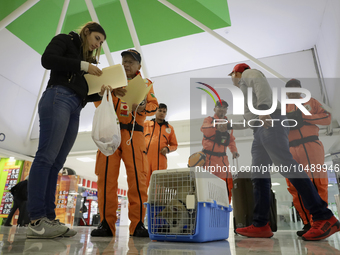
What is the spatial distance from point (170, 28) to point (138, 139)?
468cm

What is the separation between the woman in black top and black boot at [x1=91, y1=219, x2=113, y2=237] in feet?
0.73

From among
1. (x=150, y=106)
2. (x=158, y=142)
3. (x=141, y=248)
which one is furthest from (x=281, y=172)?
(x=158, y=142)

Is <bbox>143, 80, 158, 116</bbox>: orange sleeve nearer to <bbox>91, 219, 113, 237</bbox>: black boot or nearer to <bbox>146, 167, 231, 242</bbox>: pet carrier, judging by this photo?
<bbox>146, 167, 231, 242</bbox>: pet carrier

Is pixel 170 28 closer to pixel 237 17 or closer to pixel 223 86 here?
pixel 237 17

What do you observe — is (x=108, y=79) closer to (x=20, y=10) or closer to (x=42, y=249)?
(x=42, y=249)

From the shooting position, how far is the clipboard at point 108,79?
5.72 feet

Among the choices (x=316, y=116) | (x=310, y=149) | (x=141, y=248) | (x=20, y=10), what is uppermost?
(x=20, y=10)

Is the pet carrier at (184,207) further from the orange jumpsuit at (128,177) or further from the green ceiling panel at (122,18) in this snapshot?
the green ceiling panel at (122,18)

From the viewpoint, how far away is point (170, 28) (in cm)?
607

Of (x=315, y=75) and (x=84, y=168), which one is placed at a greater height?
(x=315, y=75)

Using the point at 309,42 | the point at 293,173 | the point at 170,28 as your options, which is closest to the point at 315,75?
the point at 309,42

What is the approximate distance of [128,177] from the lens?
81.2 inches

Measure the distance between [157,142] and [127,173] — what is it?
1610 mm

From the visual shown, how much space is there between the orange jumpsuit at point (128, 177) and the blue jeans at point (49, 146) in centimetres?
40
